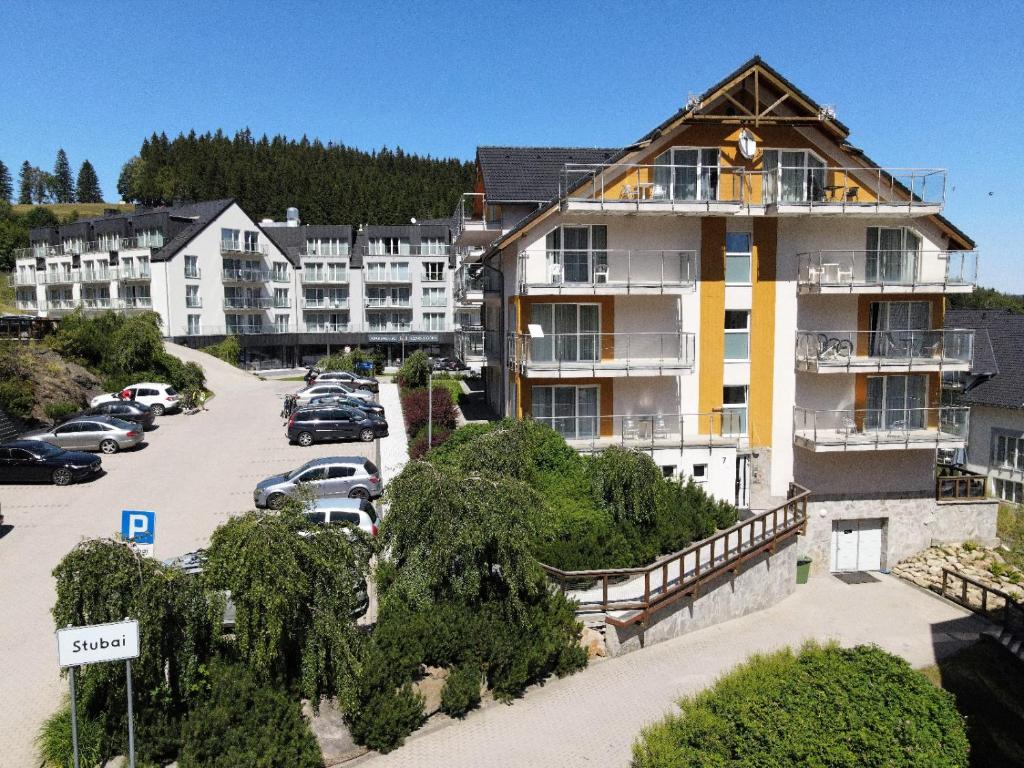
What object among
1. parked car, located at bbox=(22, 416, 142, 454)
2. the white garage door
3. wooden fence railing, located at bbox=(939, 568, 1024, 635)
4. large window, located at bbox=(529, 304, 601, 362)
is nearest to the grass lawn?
wooden fence railing, located at bbox=(939, 568, 1024, 635)

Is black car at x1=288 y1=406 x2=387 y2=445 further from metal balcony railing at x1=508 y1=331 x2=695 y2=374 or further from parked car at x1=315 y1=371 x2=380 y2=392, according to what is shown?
parked car at x1=315 y1=371 x2=380 y2=392

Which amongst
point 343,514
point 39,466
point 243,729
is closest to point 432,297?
point 39,466

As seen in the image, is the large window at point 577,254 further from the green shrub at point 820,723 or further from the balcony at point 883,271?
the green shrub at point 820,723

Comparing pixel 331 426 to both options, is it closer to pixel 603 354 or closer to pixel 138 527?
pixel 603 354

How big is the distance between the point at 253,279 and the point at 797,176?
52040mm

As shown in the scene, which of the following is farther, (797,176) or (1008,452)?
(1008,452)

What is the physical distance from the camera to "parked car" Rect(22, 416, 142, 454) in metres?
29.7

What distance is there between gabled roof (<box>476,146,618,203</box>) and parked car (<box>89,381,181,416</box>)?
2045cm

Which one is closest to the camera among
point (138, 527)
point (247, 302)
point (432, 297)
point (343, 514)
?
point (138, 527)

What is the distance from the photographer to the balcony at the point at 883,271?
24.0 m

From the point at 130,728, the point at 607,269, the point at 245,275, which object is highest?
the point at 245,275

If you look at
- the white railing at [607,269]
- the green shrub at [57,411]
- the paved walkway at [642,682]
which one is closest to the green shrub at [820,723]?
the paved walkway at [642,682]

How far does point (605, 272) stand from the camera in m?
23.8

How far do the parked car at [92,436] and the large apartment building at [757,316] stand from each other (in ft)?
53.6
